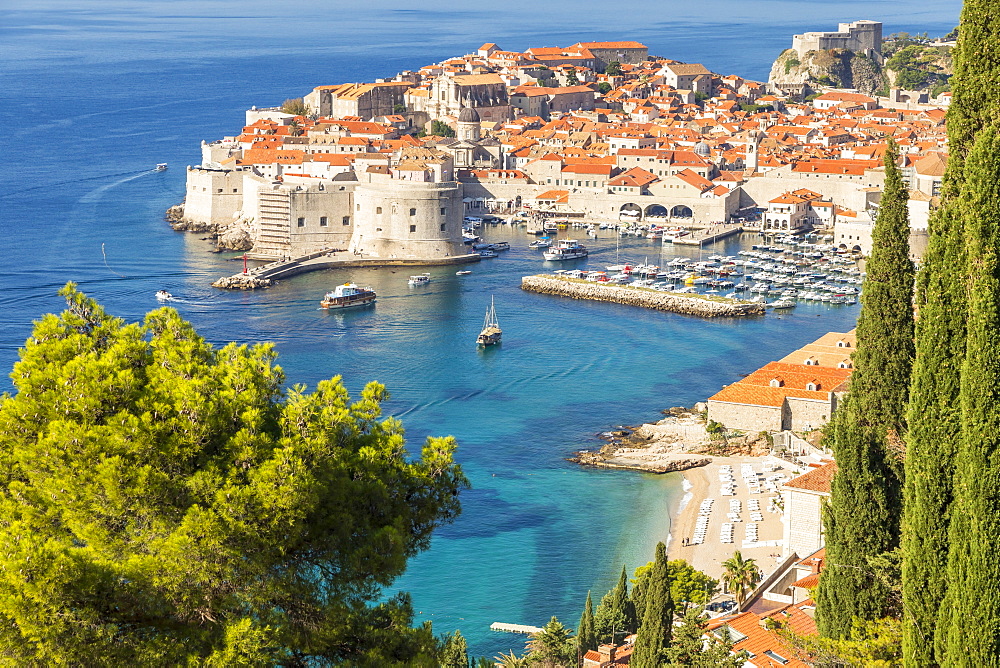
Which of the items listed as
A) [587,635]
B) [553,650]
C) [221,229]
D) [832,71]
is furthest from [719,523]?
[832,71]

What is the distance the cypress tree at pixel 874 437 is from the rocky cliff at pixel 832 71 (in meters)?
59.9

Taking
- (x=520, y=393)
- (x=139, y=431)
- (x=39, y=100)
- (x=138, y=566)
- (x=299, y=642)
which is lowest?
(x=520, y=393)

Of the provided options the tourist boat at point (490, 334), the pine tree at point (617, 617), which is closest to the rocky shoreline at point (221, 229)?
the tourist boat at point (490, 334)

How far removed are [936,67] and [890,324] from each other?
61.9m

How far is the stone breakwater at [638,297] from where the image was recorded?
30219 millimetres

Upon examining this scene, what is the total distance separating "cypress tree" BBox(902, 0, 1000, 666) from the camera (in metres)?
6.30

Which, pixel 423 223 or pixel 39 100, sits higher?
pixel 39 100

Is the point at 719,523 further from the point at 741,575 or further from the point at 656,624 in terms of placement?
the point at 656,624

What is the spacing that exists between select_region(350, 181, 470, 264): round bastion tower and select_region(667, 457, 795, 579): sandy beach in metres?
18.9

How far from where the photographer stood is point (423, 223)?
37.5m

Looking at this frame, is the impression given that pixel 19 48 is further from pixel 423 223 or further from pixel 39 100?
pixel 423 223

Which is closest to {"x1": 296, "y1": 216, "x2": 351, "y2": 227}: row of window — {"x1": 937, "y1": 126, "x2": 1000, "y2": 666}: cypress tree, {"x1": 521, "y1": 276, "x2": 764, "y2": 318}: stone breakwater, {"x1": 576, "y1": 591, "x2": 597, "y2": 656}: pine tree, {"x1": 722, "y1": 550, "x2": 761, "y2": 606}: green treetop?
{"x1": 521, "y1": 276, "x2": 764, "y2": 318}: stone breakwater

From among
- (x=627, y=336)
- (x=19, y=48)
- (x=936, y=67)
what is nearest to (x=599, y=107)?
(x=936, y=67)

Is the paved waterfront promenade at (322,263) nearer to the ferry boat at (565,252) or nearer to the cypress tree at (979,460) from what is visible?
the ferry boat at (565,252)
